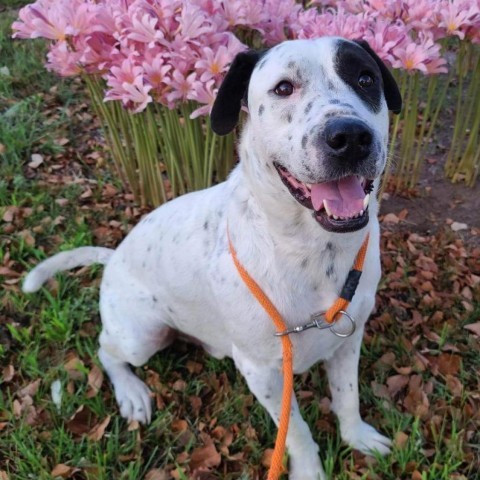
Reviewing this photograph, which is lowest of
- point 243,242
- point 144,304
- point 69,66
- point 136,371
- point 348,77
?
point 136,371

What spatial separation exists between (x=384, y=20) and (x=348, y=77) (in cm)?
139

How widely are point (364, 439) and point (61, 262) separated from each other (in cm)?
196

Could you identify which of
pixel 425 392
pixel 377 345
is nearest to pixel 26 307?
pixel 377 345

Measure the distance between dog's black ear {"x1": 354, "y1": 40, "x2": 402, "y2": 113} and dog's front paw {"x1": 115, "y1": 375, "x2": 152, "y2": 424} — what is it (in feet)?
6.27

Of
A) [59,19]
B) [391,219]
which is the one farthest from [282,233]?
[391,219]

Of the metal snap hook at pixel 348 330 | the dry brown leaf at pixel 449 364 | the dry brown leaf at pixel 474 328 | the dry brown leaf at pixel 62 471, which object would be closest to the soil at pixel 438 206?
the dry brown leaf at pixel 474 328

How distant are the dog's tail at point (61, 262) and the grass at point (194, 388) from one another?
233 mm

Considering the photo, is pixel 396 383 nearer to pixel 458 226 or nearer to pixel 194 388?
pixel 194 388

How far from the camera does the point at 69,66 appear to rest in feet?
9.95

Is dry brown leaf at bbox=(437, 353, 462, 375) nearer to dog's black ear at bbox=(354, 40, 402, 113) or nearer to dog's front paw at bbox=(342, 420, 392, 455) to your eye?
dog's front paw at bbox=(342, 420, 392, 455)

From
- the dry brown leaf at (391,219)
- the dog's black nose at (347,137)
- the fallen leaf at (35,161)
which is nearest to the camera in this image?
the dog's black nose at (347,137)

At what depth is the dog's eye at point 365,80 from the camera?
1.95 metres

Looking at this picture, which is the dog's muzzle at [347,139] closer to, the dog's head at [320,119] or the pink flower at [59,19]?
the dog's head at [320,119]

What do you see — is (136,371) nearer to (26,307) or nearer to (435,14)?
(26,307)
